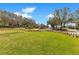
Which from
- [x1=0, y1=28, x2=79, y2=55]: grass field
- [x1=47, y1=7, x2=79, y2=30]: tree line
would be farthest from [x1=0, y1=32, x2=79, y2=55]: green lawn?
[x1=47, y1=7, x2=79, y2=30]: tree line

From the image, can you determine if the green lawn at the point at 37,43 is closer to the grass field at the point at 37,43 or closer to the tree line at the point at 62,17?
the grass field at the point at 37,43

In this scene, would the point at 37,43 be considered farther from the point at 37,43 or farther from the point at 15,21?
the point at 15,21

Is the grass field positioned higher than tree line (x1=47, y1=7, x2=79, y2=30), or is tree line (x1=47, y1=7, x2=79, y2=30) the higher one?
tree line (x1=47, y1=7, x2=79, y2=30)

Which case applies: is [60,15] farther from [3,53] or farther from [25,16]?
[3,53]

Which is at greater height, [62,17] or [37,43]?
[62,17]

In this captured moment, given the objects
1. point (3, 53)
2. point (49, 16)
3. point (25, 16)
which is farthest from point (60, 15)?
point (3, 53)

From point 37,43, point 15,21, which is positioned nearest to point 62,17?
point 37,43

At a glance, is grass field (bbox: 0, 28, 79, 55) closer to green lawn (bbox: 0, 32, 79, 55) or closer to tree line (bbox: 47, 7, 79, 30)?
green lawn (bbox: 0, 32, 79, 55)

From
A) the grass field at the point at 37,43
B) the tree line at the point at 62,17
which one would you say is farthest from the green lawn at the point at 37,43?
the tree line at the point at 62,17
